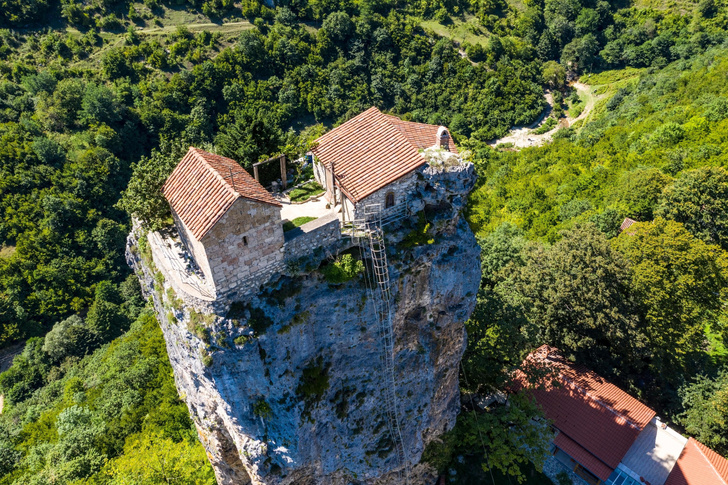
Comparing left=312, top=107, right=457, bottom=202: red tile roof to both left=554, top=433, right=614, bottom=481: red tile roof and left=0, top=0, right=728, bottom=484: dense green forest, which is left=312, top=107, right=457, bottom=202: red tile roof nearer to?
left=0, top=0, right=728, bottom=484: dense green forest

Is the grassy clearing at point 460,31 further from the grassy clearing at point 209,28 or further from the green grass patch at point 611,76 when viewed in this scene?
the grassy clearing at point 209,28

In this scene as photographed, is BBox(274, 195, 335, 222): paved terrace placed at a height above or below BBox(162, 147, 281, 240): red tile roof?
below

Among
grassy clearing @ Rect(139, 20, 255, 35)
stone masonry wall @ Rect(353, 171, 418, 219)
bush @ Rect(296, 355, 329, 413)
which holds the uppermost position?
grassy clearing @ Rect(139, 20, 255, 35)

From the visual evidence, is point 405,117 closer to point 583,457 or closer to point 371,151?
point 371,151

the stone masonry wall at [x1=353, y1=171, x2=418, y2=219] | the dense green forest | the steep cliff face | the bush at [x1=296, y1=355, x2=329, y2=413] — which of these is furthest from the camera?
the dense green forest

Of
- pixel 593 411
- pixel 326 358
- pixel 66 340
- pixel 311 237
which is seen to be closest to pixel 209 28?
pixel 66 340

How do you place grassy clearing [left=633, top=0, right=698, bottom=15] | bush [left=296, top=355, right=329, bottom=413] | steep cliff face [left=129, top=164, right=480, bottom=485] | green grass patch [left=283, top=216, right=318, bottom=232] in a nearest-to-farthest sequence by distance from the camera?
steep cliff face [left=129, top=164, right=480, bottom=485] → green grass patch [left=283, top=216, right=318, bottom=232] → bush [left=296, top=355, right=329, bottom=413] → grassy clearing [left=633, top=0, right=698, bottom=15]

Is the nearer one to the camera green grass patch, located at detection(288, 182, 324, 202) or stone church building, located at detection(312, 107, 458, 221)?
stone church building, located at detection(312, 107, 458, 221)

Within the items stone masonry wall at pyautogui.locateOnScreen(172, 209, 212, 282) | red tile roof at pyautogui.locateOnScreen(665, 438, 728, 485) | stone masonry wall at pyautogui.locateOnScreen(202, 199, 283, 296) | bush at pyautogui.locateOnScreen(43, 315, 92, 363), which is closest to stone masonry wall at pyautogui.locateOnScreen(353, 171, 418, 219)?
stone masonry wall at pyautogui.locateOnScreen(202, 199, 283, 296)
